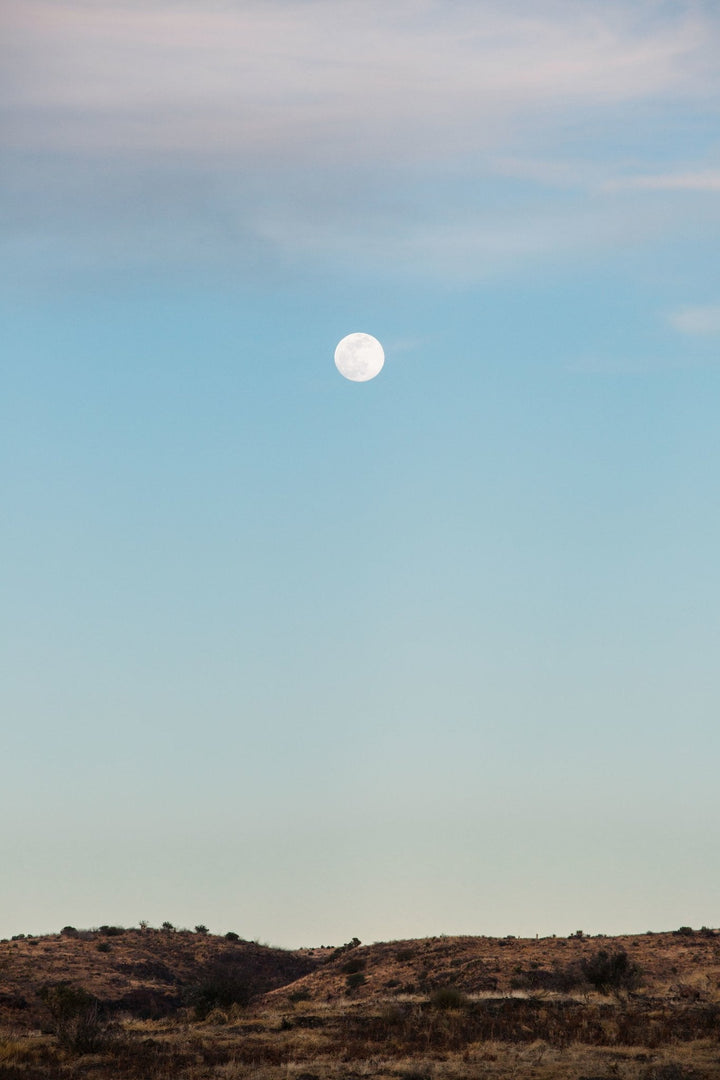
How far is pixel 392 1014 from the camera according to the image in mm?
45438

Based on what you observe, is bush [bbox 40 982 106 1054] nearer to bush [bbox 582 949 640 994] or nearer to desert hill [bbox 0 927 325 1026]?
desert hill [bbox 0 927 325 1026]

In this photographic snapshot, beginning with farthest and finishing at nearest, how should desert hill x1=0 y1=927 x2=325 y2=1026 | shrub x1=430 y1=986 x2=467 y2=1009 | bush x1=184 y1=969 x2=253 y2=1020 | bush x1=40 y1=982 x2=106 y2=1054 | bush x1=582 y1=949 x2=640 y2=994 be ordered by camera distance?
desert hill x1=0 y1=927 x2=325 y2=1026, bush x1=184 y1=969 x2=253 y2=1020, bush x1=582 y1=949 x2=640 y2=994, shrub x1=430 y1=986 x2=467 y2=1009, bush x1=40 y1=982 x2=106 y2=1054

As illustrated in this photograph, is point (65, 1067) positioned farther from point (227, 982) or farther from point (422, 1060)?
point (227, 982)

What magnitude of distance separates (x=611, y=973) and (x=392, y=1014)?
16.5 meters

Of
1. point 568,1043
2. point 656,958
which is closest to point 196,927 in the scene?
point 656,958

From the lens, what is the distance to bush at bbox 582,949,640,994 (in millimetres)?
55312

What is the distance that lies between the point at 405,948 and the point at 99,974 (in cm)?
2337

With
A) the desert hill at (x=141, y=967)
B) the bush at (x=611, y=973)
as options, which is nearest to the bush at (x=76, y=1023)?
the desert hill at (x=141, y=967)

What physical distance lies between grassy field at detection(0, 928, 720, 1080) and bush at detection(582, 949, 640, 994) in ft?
0.26

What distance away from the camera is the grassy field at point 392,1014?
33.7m

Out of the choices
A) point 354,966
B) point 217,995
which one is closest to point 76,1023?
point 217,995

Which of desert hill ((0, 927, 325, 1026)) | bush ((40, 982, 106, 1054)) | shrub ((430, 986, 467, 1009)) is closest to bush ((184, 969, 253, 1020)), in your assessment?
desert hill ((0, 927, 325, 1026))

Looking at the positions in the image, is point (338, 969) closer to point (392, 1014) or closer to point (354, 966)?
point (354, 966)

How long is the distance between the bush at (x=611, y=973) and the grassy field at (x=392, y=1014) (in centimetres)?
8
